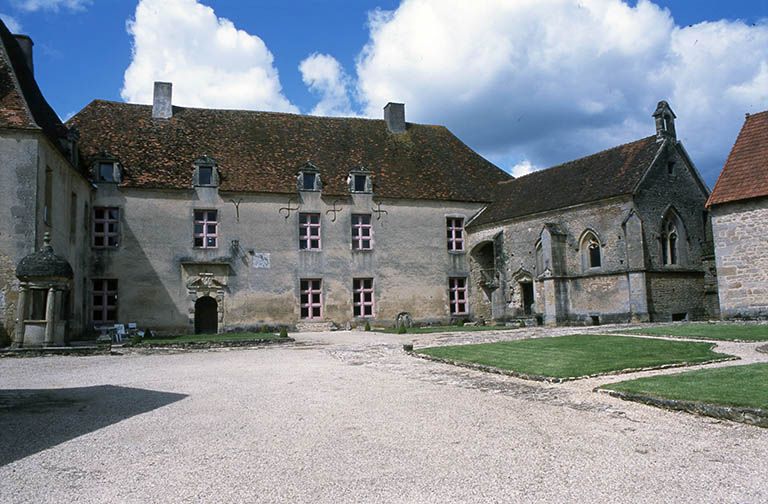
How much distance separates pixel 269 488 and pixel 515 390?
4883 millimetres

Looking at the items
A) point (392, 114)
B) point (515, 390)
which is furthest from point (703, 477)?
point (392, 114)

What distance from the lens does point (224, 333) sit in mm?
24047

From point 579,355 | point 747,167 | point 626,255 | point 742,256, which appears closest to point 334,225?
point 626,255

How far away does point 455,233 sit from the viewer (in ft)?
92.9

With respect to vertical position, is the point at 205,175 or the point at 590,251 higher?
the point at 205,175

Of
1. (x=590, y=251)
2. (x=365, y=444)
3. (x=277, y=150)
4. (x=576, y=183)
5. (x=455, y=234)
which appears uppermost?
(x=277, y=150)

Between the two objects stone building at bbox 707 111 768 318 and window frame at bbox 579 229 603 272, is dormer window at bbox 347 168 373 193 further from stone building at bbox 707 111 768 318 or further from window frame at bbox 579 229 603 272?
stone building at bbox 707 111 768 318

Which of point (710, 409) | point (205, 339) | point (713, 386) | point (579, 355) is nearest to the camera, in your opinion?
point (710, 409)

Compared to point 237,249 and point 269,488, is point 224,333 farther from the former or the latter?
point 269,488

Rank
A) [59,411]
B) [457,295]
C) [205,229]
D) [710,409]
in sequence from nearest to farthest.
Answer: [710,409]
[59,411]
[205,229]
[457,295]

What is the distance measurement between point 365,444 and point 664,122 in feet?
70.1

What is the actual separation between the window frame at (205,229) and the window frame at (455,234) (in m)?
10.5

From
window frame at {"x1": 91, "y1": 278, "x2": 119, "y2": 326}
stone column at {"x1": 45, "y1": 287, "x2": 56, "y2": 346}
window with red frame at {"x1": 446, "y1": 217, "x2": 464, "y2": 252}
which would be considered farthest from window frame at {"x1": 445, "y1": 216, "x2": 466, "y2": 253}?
stone column at {"x1": 45, "y1": 287, "x2": 56, "y2": 346}

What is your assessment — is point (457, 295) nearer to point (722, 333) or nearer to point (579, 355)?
point (722, 333)
